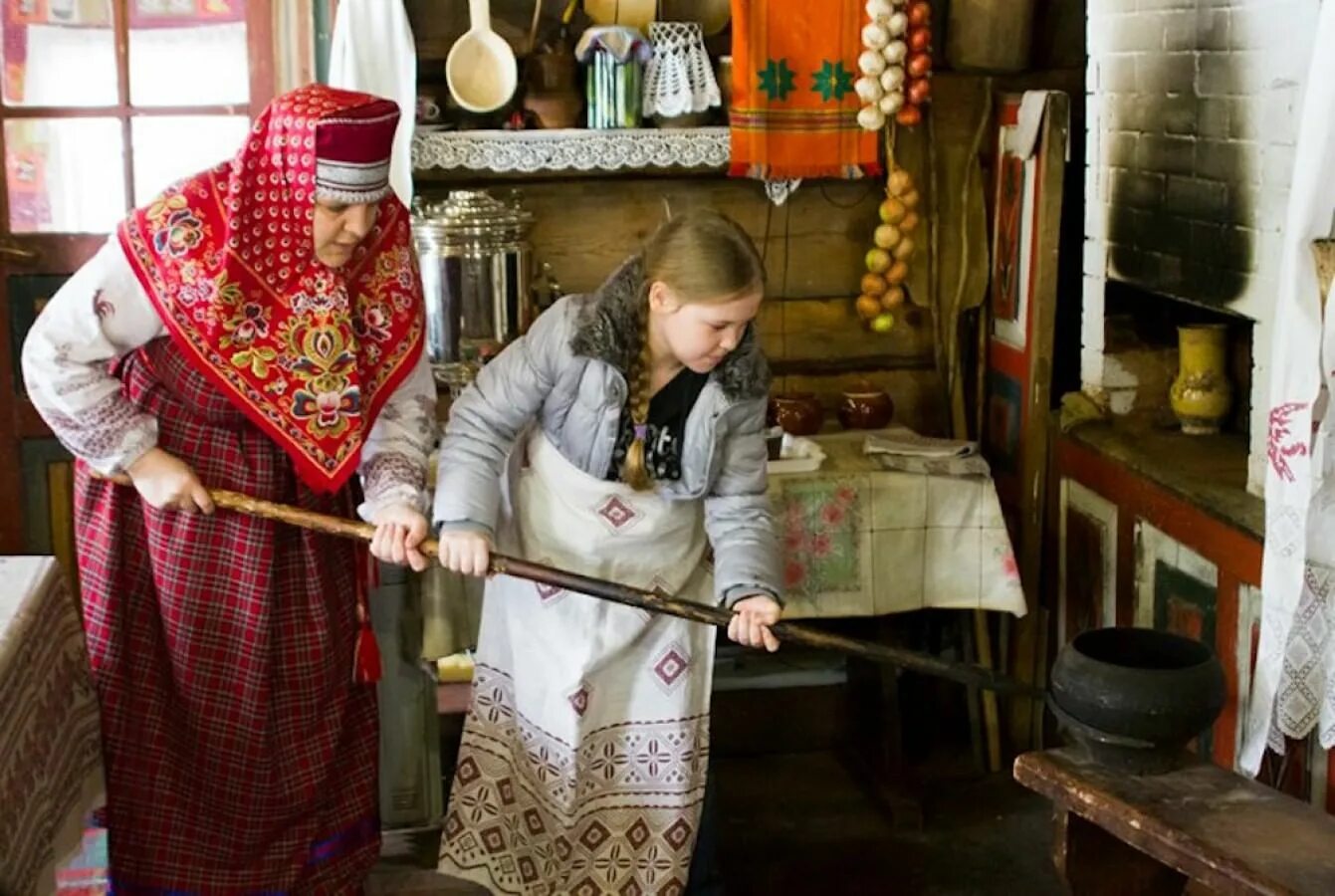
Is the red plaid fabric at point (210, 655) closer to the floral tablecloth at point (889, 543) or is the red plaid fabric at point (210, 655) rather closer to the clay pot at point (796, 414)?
the floral tablecloth at point (889, 543)

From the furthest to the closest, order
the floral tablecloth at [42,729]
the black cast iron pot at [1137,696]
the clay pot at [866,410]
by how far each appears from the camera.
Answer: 1. the clay pot at [866,410]
2. the black cast iron pot at [1137,696]
3. the floral tablecloth at [42,729]

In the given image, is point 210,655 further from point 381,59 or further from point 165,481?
point 381,59

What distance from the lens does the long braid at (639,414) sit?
2404mm

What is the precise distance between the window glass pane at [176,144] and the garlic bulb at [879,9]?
127 cm

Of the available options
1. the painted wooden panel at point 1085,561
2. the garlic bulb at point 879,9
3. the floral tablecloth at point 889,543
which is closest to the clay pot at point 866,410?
the floral tablecloth at point 889,543

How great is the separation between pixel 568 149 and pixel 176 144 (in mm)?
802

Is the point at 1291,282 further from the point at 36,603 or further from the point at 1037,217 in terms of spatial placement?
the point at 36,603

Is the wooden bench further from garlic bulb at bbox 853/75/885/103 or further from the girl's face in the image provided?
garlic bulb at bbox 853/75/885/103

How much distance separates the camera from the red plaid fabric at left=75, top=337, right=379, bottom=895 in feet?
7.68

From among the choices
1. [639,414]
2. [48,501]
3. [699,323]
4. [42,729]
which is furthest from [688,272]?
[48,501]

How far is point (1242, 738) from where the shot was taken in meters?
2.70

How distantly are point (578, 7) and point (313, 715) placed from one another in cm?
170

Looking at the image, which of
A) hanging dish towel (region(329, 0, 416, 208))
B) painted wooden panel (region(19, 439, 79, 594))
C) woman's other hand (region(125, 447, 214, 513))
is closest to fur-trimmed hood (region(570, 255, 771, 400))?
woman's other hand (region(125, 447, 214, 513))

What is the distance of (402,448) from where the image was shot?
244cm
